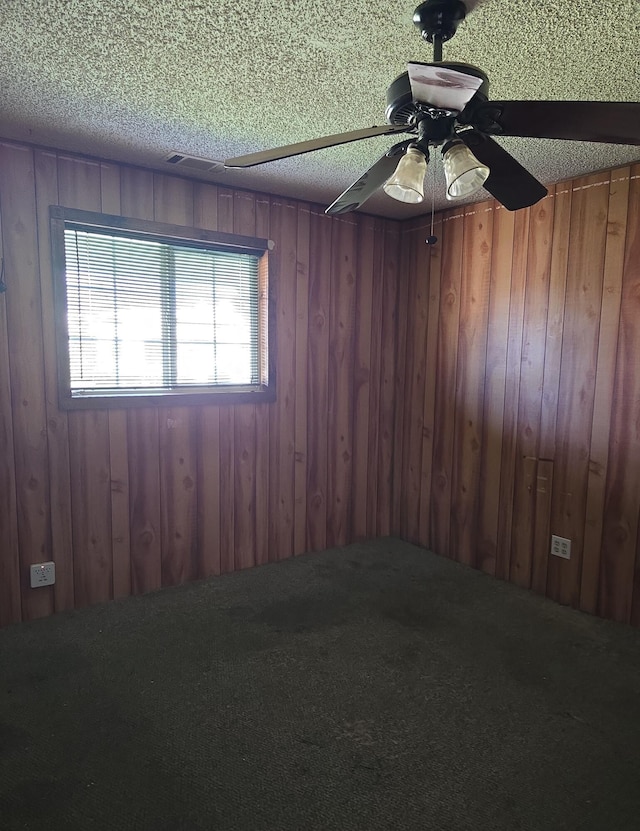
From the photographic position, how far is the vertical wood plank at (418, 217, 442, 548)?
11.9 ft

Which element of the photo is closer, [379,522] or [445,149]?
[445,149]

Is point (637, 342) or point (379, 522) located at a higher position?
point (637, 342)

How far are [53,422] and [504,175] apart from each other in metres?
2.31

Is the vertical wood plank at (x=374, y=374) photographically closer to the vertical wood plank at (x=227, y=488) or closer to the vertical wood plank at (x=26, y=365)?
the vertical wood plank at (x=227, y=488)

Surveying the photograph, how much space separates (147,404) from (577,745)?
2457 mm

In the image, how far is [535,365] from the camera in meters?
3.05

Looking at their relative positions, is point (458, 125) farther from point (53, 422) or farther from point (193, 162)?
point (53, 422)

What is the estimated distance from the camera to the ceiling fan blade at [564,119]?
4.05ft

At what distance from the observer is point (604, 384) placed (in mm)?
2738

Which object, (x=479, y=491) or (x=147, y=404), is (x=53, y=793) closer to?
(x=147, y=404)

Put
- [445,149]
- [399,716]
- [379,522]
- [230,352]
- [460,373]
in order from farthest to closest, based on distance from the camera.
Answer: [379,522]
[460,373]
[230,352]
[399,716]
[445,149]

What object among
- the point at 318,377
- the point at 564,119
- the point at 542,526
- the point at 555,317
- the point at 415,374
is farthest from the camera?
the point at 415,374

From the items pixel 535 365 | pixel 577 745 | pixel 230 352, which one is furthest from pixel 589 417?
pixel 230 352

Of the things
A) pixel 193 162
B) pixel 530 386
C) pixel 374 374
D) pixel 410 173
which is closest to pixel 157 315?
pixel 193 162
